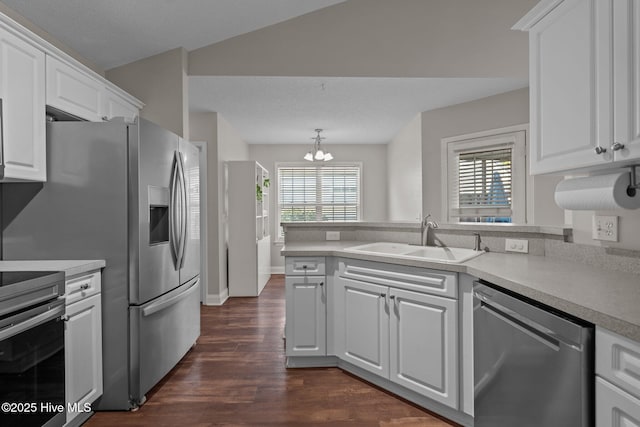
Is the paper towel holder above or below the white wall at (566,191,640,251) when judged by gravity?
above

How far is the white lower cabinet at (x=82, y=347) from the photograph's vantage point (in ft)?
5.91

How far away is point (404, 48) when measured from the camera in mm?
3447

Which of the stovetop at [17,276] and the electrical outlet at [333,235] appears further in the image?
the electrical outlet at [333,235]

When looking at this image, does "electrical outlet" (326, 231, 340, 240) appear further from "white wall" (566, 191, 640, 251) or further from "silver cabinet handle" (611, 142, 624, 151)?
"silver cabinet handle" (611, 142, 624, 151)

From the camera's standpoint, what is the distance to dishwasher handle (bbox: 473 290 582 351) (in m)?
1.16

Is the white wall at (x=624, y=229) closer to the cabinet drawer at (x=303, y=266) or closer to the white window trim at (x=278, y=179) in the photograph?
the cabinet drawer at (x=303, y=266)

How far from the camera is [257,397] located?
2238mm

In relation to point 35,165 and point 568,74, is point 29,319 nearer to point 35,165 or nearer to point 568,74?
point 35,165

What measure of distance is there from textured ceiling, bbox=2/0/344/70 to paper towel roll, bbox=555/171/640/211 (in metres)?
2.82

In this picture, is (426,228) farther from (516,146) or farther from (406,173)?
(406,173)

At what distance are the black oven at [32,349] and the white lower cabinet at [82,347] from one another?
0.31ft

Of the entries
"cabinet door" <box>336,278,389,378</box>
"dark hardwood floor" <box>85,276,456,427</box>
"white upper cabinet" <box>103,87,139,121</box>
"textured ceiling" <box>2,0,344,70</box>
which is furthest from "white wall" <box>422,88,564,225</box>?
"white upper cabinet" <box>103,87,139,121</box>

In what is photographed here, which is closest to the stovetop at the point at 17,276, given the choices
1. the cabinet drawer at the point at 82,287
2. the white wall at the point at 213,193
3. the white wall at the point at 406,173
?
the cabinet drawer at the point at 82,287

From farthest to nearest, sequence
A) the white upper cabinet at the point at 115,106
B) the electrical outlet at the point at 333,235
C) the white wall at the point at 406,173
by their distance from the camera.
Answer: the white wall at the point at 406,173 → the electrical outlet at the point at 333,235 → the white upper cabinet at the point at 115,106
